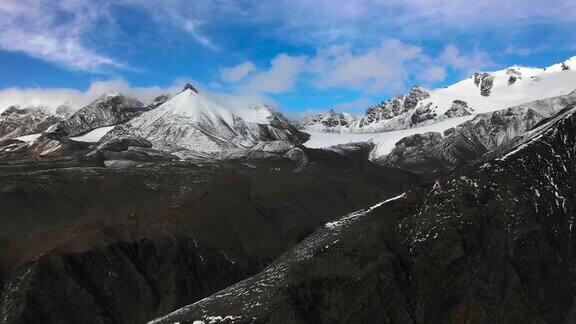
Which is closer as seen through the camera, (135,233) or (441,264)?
(441,264)

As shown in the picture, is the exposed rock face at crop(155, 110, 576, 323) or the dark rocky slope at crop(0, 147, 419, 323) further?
the dark rocky slope at crop(0, 147, 419, 323)

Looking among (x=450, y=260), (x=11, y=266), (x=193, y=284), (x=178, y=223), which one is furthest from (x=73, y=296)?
(x=450, y=260)

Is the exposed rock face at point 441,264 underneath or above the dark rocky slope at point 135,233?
underneath

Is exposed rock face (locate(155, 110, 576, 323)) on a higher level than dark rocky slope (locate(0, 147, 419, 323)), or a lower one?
lower

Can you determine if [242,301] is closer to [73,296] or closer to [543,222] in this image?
[543,222]

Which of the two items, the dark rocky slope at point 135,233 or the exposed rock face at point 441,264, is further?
the dark rocky slope at point 135,233

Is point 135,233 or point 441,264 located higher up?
point 135,233
